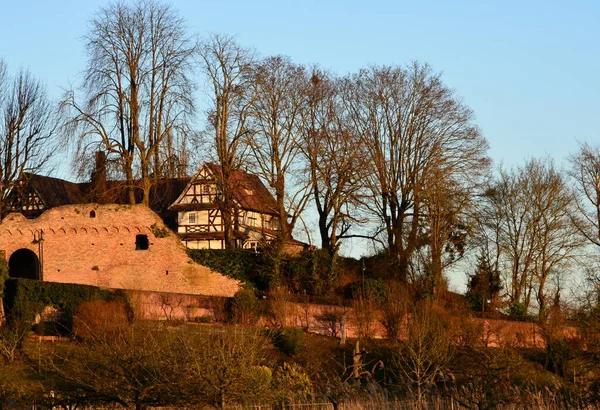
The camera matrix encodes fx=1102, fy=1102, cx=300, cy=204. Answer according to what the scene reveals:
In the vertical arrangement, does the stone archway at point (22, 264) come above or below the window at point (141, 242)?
below

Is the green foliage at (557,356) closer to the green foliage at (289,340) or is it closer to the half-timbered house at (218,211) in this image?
the green foliage at (289,340)

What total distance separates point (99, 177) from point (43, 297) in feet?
21.9

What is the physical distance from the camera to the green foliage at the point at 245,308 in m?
32.3

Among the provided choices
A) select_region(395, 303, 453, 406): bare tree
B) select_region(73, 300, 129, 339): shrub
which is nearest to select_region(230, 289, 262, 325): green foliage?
select_region(73, 300, 129, 339): shrub

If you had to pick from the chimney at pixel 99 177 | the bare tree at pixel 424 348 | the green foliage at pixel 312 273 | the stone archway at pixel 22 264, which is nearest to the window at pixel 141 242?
the chimney at pixel 99 177

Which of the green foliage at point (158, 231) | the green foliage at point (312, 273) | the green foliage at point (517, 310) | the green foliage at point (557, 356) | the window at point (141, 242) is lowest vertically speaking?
the green foliage at point (557, 356)

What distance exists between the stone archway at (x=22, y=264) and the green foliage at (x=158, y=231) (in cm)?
425

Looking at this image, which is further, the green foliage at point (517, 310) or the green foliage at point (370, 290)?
the green foliage at point (517, 310)

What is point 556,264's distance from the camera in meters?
37.0

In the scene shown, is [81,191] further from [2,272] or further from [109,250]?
[2,272]


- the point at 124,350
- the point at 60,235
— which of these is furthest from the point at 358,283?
the point at 124,350

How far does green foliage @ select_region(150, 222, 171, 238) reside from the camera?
114 ft

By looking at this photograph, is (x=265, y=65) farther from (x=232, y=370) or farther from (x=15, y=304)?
(x=232, y=370)

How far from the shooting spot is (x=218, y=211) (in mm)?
41969
